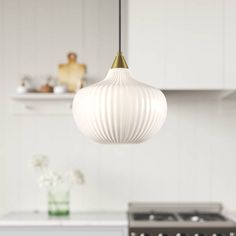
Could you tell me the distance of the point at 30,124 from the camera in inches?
140

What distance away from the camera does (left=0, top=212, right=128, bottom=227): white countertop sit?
307 centimetres

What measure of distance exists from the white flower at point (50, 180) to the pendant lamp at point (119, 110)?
1.54 metres

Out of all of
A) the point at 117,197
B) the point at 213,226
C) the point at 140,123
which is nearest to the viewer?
the point at 140,123

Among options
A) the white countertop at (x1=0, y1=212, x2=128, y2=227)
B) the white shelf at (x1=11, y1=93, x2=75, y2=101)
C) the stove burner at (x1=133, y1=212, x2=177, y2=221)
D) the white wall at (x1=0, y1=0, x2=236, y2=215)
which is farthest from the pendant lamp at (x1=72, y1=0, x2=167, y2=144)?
the white wall at (x1=0, y1=0, x2=236, y2=215)

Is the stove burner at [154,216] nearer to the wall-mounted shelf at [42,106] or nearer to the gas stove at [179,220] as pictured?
the gas stove at [179,220]

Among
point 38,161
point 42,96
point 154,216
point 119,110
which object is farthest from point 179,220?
point 119,110

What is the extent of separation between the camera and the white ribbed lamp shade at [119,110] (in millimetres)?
1731

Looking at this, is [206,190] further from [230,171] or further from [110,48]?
[110,48]

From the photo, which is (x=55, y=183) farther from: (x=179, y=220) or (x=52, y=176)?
(x=179, y=220)

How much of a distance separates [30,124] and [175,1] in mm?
1222

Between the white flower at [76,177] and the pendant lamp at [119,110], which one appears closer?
the pendant lamp at [119,110]

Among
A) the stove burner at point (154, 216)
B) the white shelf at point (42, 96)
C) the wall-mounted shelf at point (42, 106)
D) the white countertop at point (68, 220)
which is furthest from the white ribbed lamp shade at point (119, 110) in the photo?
the wall-mounted shelf at point (42, 106)

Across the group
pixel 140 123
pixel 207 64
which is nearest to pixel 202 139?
pixel 207 64

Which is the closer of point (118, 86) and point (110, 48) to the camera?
point (118, 86)
